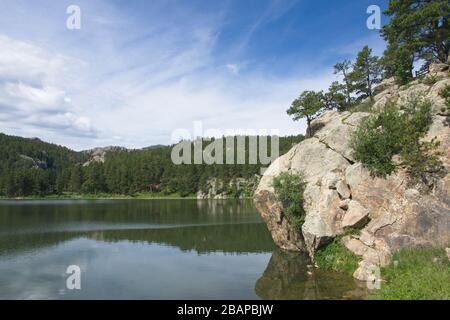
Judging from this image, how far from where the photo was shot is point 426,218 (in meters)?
30.5

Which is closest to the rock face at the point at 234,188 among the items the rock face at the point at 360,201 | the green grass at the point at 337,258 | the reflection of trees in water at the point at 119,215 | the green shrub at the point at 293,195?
the reflection of trees in water at the point at 119,215

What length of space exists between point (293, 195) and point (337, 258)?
9.87 metres

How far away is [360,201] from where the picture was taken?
3566 centimetres

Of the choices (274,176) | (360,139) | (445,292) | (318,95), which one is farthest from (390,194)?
(318,95)

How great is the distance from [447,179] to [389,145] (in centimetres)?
593

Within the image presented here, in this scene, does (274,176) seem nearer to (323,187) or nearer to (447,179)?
(323,187)

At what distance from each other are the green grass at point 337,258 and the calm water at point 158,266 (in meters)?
1.54

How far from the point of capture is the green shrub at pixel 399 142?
33.2m

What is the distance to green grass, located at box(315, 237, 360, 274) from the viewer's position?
33.2m

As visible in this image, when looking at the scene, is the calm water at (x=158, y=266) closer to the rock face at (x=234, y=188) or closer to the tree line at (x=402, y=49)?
the tree line at (x=402, y=49)

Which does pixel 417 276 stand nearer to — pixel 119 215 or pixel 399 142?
pixel 399 142

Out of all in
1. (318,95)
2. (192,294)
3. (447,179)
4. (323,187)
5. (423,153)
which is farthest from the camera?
(318,95)

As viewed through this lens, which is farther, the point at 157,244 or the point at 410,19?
the point at 157,244

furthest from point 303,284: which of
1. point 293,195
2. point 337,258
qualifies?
point 293,195
